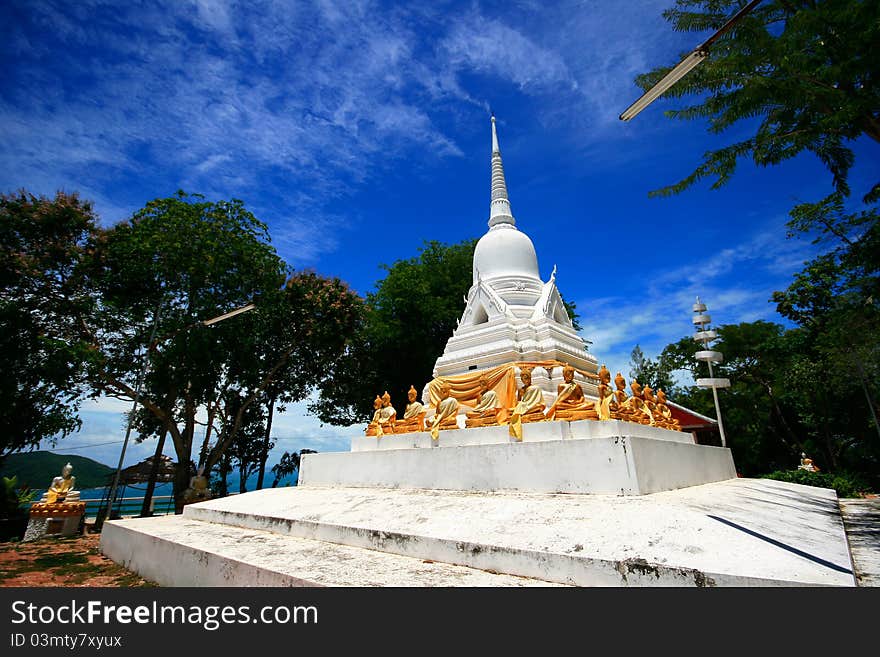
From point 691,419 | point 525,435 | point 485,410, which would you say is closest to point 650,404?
point 525,435

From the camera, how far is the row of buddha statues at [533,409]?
7375 millimetres

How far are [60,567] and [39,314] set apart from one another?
36.4 ft

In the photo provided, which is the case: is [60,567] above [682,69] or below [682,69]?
below

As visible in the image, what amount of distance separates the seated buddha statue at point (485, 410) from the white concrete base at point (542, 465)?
0.23m

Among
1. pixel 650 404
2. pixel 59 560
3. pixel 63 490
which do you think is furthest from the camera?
pixel 63 490

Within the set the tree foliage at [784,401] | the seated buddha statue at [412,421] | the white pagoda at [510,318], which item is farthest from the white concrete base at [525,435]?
the tree foliage at [784,401]

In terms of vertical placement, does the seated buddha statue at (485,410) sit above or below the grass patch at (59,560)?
above

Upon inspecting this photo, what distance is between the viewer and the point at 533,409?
7770 millimetres

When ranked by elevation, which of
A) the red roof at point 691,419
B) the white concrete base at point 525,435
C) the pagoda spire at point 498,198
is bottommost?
the white concrete base at point 525,435

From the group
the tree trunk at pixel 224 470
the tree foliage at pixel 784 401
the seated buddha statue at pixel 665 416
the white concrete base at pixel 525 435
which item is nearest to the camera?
the white concrete base at pixel 525 435

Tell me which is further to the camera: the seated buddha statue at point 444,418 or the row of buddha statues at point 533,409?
the seated buddha statue at point 444,418

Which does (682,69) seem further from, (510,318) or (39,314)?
(39,314)

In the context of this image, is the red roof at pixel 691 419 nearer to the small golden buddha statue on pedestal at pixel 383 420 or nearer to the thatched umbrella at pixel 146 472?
the small golden buddha statue on pedestal at pixel 383 420

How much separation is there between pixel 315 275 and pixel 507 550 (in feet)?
59.9
